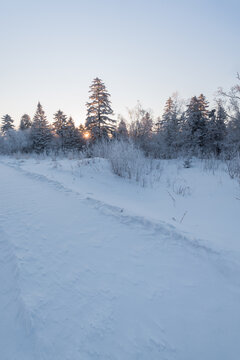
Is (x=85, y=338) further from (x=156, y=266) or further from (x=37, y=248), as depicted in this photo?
(x=37, y=248)

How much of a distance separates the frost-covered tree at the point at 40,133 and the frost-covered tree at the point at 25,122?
12.7 m

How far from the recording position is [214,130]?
16844 millimetres

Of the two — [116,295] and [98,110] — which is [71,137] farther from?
[116,295]

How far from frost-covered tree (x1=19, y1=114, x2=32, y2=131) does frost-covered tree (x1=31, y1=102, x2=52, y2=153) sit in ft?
41.6

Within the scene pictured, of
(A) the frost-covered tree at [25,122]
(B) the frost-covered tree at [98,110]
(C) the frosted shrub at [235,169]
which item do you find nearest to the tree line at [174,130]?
(B) the frost-covered tree at [98,110]

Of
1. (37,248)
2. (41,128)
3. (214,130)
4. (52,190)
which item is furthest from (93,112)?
(37,248)

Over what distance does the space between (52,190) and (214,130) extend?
18230 millimetres

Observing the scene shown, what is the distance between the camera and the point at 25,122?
40156 mm

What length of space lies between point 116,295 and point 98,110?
22.7 meters

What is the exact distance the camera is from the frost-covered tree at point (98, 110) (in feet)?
69.9

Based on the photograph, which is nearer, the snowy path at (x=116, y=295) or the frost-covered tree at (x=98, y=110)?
the snowy path at (x=116, y=295)

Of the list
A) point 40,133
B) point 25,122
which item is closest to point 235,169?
point 40,133

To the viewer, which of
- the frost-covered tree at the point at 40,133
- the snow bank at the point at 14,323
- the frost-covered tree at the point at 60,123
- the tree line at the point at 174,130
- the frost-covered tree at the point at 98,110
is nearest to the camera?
the snow bank at the point at 14,323

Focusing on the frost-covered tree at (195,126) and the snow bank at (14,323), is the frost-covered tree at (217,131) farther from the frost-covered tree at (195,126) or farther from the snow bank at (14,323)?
the snow bank at (14,323)
